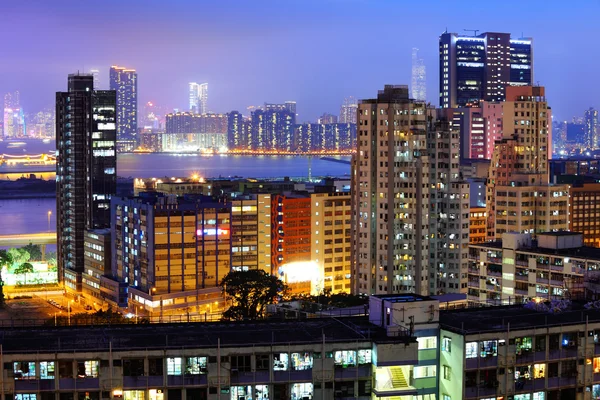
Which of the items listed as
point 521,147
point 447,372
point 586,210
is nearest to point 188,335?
point 447,372

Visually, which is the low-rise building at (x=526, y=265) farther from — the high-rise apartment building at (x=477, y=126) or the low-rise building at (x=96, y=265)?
the high-rise apartment building at (x=477, y=126)

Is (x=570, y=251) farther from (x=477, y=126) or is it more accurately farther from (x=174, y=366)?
(x=477, y=126)

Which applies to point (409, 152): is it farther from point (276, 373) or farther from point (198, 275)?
point (276, 373)

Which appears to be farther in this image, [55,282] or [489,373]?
[55,282]

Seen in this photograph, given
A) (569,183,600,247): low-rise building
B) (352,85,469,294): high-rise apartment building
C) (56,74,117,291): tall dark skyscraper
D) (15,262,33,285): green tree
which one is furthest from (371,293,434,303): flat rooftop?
(569,183,600,247): low-rise building

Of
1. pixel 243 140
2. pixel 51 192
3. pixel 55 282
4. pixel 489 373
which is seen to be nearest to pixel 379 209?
pixel 55 282

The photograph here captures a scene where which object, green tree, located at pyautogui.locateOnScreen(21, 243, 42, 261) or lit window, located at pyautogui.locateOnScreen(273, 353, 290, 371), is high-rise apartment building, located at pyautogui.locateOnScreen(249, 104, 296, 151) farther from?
lit window, located at pyautogui.locateOnScreen(273, 353, 290, 371)
